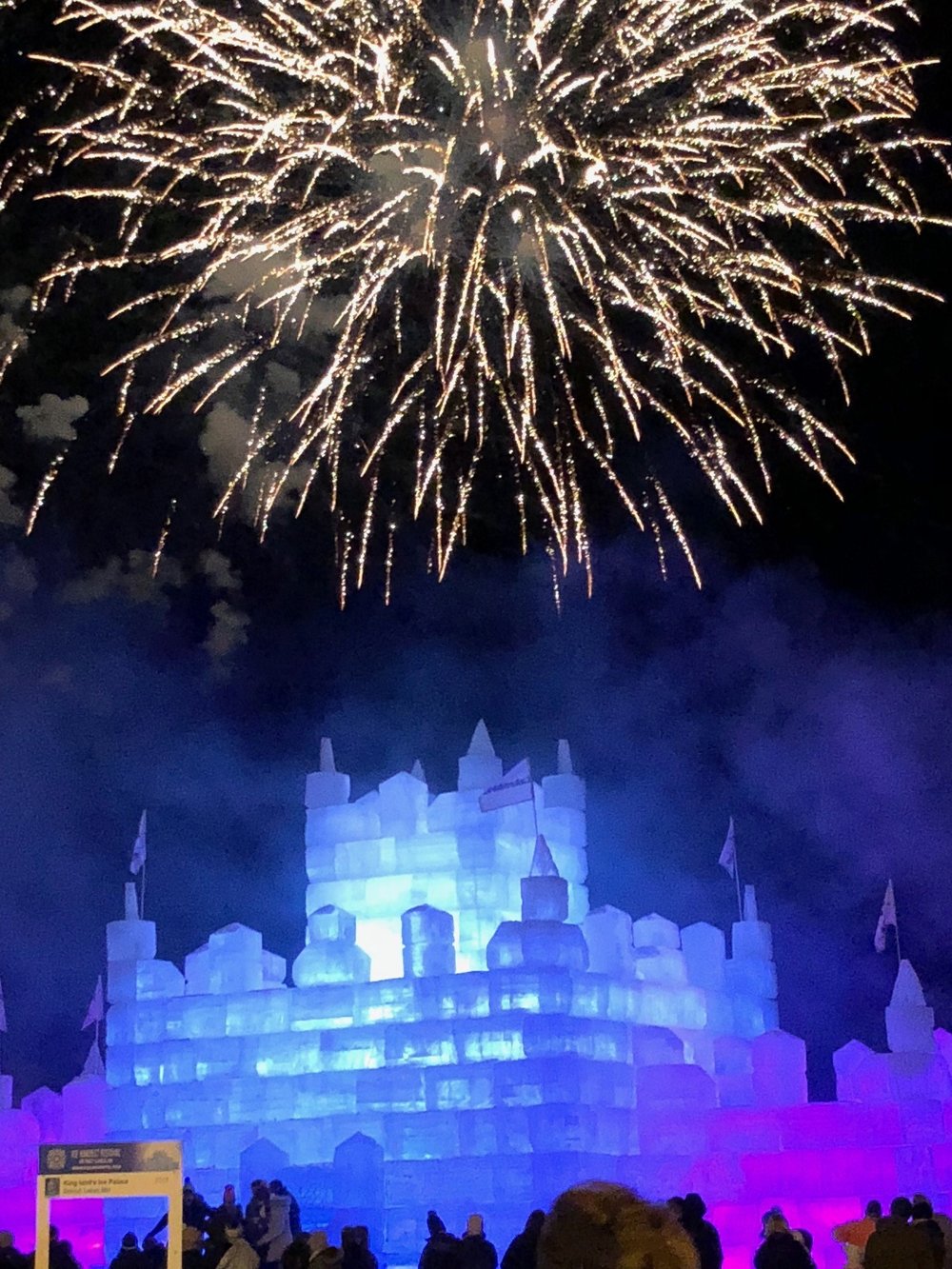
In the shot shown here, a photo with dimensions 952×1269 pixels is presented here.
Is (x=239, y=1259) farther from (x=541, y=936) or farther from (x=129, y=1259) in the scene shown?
(x=541, y=936)

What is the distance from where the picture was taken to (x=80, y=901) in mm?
36656

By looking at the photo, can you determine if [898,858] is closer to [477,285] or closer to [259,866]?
[259,866]

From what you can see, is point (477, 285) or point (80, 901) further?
point (80, 901)

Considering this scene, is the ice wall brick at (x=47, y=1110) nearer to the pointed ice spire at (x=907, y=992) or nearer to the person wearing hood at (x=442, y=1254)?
the pointed ice spire at (x=907, y=992)

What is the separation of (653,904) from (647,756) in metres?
3.29

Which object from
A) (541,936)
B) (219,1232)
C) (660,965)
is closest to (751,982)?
(660,965)

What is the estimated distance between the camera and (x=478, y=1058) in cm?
2588

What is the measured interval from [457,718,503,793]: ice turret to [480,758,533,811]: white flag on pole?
47 centimetres

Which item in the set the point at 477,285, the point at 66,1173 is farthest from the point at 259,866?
the point at 66,1173

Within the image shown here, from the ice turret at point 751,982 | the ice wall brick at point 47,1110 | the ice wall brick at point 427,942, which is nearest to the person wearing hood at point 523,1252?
the ice wall brick at point 427,942

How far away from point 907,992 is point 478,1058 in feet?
24.1

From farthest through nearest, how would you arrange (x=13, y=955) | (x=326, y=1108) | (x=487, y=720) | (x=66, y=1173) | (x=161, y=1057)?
Result: 1. (x=487, y=720)
2. (x=13, y=955)
3. (x=161, y=1057)
4. (x=326, y=1108)
5. (x=66, y=1173)

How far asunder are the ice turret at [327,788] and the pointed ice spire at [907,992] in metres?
10.2

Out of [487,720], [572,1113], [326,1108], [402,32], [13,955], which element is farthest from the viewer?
[487,720]
